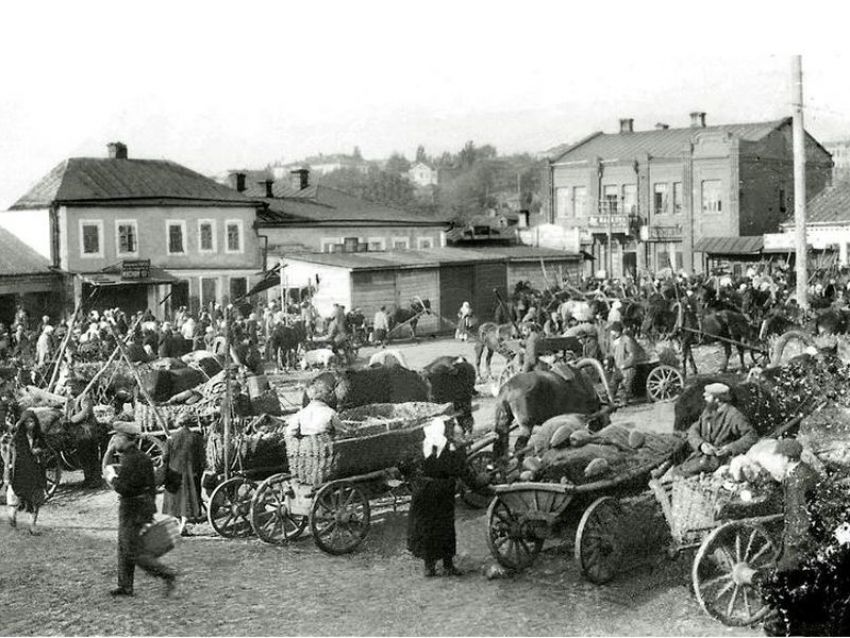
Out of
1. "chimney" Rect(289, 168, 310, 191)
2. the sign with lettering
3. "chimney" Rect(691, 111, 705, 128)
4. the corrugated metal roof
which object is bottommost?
the sign with lettering

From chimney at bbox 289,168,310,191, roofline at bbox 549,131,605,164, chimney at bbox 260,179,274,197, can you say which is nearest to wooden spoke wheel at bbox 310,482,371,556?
chimney at bbox 260,179,274,197

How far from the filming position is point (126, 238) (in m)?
35.1

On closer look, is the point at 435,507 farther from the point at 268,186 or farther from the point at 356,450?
the point at 268,186

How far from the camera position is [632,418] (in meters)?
17.7

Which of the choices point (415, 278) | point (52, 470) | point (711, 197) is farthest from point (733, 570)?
point (711, 197)

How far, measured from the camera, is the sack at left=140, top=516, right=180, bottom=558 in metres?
9.40

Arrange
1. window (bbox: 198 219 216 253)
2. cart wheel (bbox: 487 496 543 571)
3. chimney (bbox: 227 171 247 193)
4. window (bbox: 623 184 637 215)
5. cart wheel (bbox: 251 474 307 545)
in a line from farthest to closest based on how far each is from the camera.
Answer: window (bbox: 623 184 637 215)
chimney (bbox: 227 171 247 193)
window (bbox: 198 219 216 253)
cart wheel (bbox: 251 474 307 545)
cart wheel (bbox: 487 496 543 571)

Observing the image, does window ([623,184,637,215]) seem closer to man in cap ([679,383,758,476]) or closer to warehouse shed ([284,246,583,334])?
warehouse shed ([284,246,583,334])

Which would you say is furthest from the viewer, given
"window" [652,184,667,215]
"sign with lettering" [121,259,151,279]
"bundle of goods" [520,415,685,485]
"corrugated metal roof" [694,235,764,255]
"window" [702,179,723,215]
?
"window" [652,184,667,215]

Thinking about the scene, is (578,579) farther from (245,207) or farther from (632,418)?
(245,207)

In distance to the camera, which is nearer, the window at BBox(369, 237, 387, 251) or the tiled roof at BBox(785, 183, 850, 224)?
the tiled roof at BBox(785, 183, 850, 224)

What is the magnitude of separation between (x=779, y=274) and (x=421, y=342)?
15099 millimetres

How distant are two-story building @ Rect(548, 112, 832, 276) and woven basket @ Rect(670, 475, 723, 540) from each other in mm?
40005

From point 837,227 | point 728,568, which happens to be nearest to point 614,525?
point 728,568
